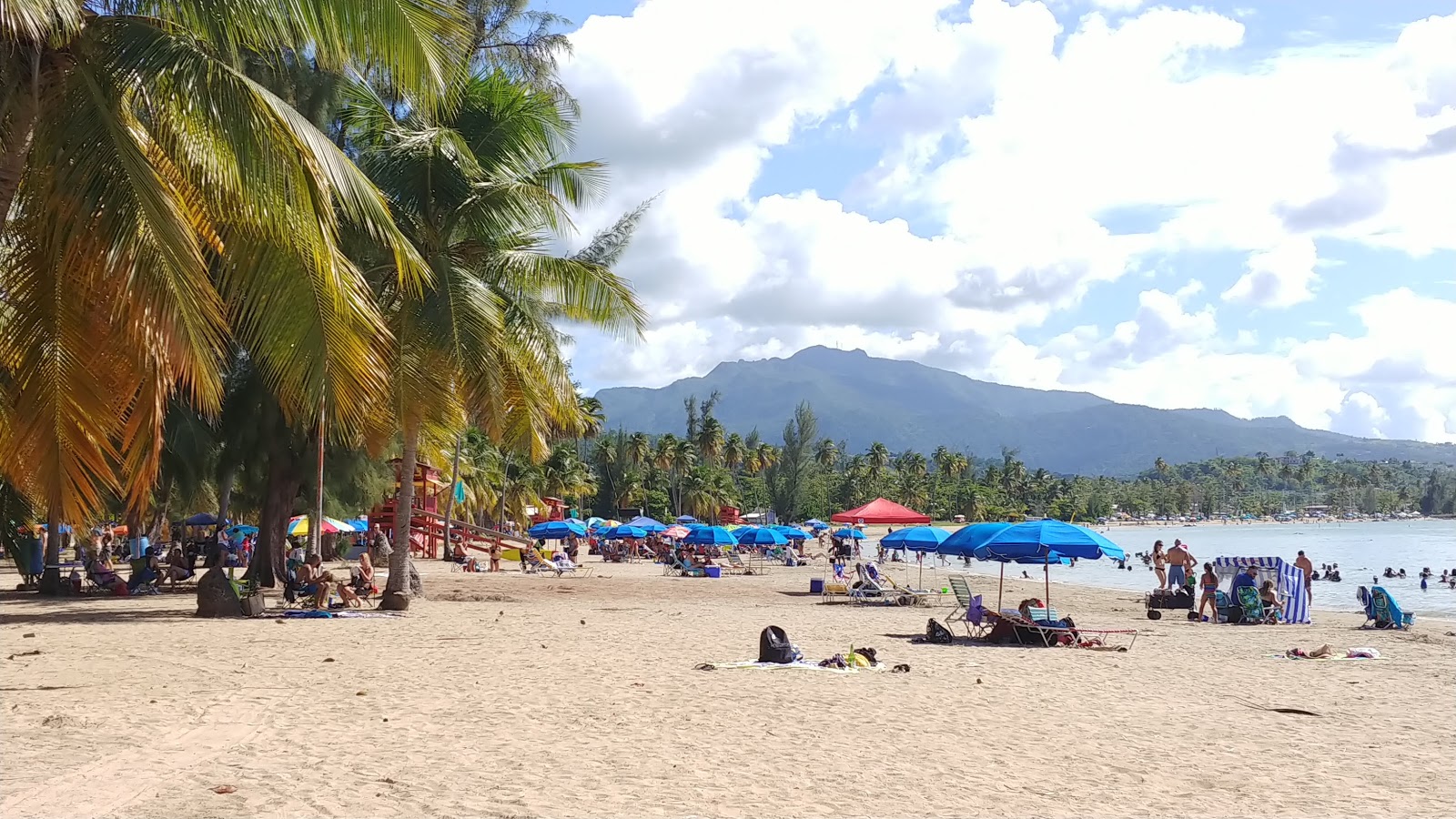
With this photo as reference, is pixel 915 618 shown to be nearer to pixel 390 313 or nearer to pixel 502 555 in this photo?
pixel 390 313

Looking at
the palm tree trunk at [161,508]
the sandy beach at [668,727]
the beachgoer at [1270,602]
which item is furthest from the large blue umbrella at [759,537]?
the sandy beach at [668,727]

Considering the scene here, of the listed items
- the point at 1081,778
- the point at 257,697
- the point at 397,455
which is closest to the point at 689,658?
the point at 257,697

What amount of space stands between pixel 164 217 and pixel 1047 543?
10988mm

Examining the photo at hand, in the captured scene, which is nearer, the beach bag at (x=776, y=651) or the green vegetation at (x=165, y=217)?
the green vegetation at (x=165, y=217)

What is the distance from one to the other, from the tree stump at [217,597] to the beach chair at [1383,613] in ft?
59.0

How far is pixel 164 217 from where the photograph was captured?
5.67 metres

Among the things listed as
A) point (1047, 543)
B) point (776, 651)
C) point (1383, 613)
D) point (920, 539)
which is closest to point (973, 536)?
point (1047, 543)

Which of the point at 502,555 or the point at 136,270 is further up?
the point at 136,270

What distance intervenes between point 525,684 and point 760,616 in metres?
8.70

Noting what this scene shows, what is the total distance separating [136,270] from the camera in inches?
224

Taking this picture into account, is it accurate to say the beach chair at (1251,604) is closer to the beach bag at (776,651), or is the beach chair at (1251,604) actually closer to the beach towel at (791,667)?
the beach towel at (791,667)

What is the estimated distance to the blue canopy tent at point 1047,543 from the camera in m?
13.8

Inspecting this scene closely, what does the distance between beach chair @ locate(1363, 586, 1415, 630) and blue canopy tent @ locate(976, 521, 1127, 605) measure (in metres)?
7.32

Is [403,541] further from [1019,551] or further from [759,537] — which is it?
[759,537]
